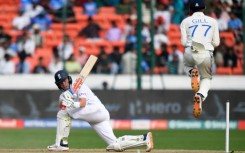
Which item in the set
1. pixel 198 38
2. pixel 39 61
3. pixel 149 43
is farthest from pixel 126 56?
pixel 198 38

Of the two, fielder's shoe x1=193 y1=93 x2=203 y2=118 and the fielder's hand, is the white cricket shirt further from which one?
the fielder's hand

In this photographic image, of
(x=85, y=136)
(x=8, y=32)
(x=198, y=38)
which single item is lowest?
(x=85, y=136)

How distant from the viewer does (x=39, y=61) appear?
21.7 m

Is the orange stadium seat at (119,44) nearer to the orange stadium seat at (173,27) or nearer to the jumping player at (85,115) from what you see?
the orange stadium seat at (173,27)

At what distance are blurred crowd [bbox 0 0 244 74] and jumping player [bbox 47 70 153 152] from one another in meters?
8.84

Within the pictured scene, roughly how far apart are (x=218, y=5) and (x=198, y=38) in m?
9.72

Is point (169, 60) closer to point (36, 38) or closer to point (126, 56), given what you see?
point (126, 56)

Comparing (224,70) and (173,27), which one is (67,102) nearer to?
(224,70)

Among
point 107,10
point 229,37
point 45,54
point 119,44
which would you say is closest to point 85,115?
point 45,54

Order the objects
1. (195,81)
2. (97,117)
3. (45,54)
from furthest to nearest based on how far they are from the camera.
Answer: (45,54) → (195,81) → (97,117)

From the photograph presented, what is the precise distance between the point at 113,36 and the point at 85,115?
32.8 feet

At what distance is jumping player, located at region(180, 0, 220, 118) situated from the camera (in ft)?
42.1

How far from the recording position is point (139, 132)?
19719 mm

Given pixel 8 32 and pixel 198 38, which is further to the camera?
pixel 8 32
